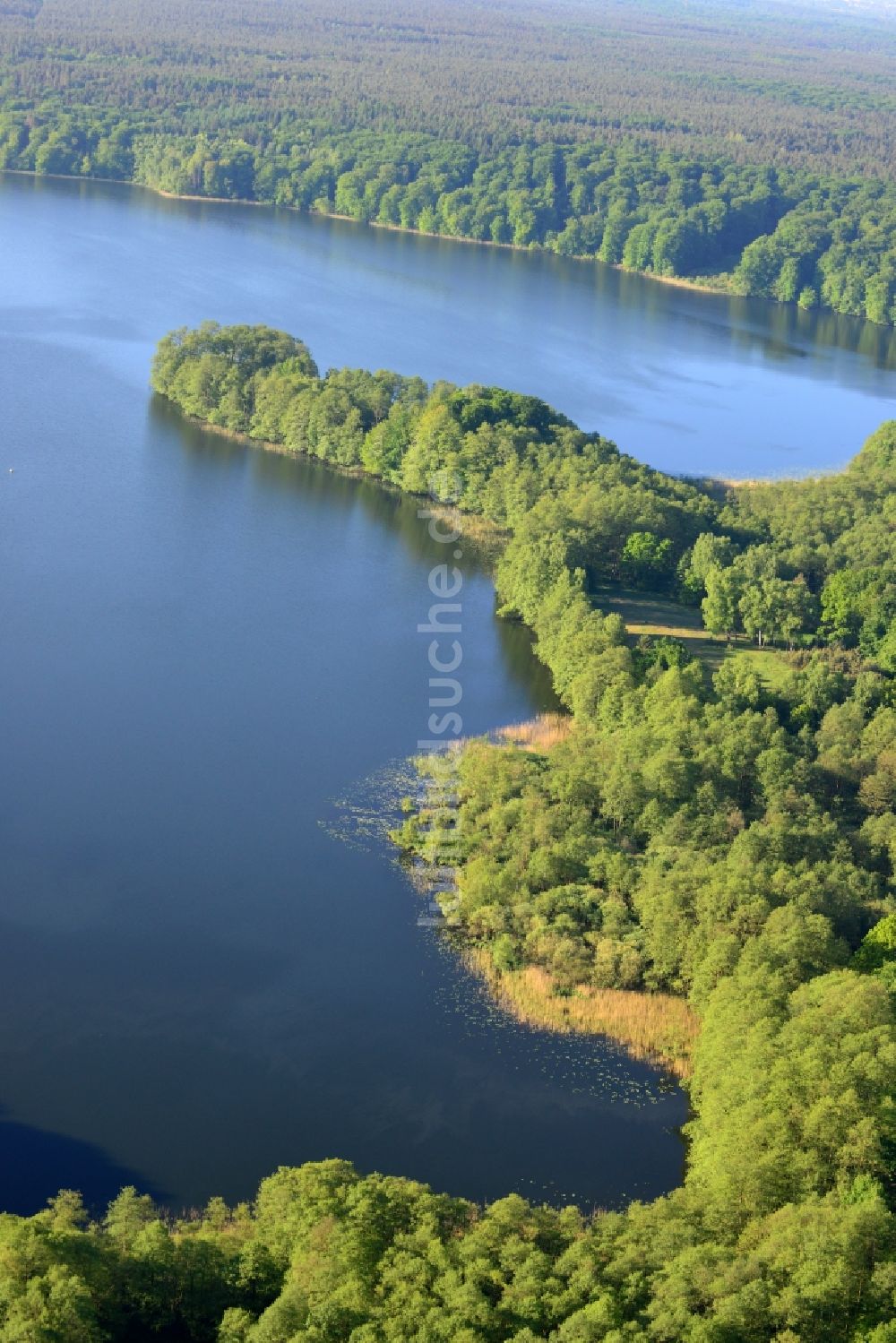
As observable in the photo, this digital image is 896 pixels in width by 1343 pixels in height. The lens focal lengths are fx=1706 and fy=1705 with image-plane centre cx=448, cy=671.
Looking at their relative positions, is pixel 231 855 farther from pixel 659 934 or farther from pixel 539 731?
pixel 539 731

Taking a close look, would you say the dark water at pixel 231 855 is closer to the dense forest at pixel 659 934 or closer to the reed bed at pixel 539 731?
the reed bed at pixel 539 731

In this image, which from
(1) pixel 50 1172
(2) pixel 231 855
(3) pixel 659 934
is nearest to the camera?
(1) pixel 50 1172

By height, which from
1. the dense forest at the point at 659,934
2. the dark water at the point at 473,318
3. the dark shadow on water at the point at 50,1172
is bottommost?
the dark shadow on water at the point at 50,1172

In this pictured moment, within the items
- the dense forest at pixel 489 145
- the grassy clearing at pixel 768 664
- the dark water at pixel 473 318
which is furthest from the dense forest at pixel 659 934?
the dense forest at pixel 489 145

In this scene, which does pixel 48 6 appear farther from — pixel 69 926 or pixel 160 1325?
pixel 160 1325

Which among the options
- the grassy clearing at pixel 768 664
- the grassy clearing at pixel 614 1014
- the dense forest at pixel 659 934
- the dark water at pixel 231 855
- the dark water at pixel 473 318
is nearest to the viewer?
the dense forest at pixel 659 934

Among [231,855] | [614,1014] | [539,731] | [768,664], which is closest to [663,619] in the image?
[768,664]

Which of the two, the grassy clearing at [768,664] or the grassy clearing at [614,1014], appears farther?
the grassy clearing at [768,664]
